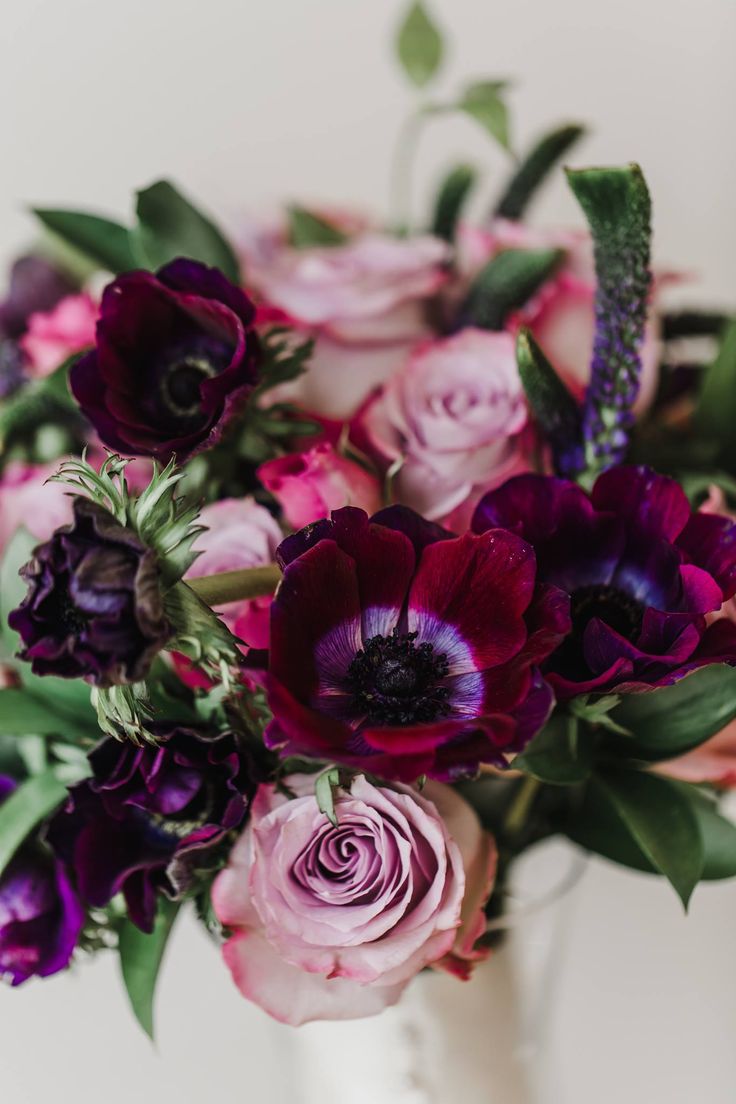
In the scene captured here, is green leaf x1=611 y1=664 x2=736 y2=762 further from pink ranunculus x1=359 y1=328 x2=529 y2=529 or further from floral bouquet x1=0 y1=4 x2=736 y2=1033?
pink ranunculus x1=359 y1=328 x2=529 y2=529

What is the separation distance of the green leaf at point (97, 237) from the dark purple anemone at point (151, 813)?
10.6 inches

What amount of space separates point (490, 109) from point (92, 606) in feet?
1.26

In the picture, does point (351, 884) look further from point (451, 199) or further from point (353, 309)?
point (451, 199)

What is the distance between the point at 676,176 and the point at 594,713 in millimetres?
792

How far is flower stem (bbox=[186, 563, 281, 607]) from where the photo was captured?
0.36 metres

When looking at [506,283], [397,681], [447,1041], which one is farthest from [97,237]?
[447,1041]

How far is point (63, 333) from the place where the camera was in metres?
0.54

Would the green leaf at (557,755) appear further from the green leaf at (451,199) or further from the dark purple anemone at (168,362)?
the green leaf at (451,199)

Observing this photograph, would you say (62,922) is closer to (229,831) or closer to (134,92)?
(229,831)

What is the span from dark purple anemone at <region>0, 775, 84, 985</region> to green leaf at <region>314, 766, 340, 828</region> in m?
0.13

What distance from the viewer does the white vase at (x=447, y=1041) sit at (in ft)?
1.83

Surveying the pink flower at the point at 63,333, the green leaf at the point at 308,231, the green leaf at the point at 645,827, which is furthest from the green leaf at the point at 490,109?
the green leaf at the point at 645,827

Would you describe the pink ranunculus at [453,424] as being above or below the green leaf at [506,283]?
below

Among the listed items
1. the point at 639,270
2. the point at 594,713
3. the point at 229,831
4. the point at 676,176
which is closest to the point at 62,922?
the point at 229,831
